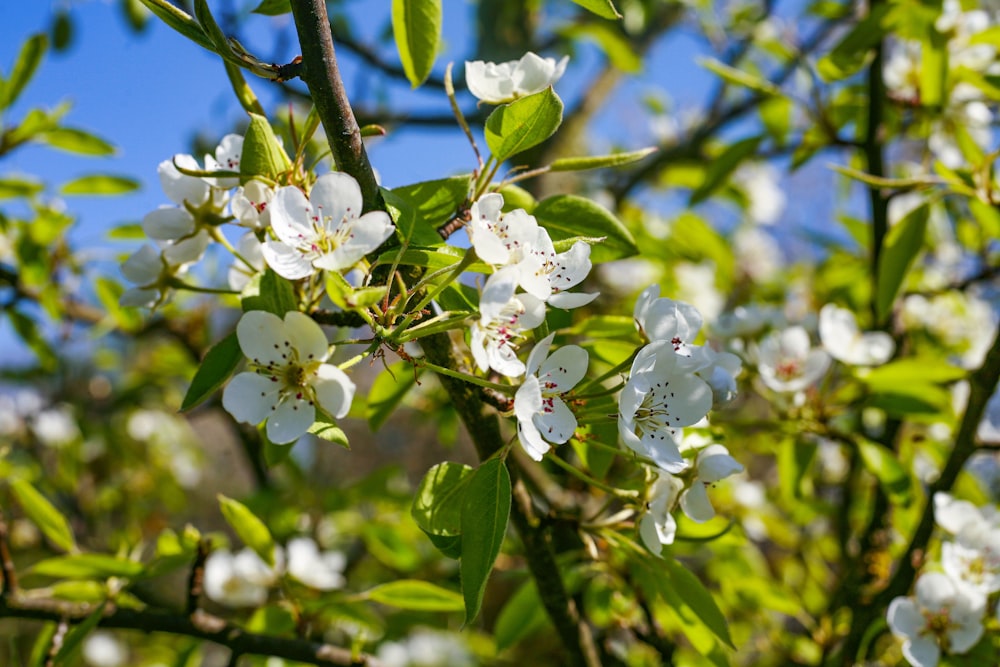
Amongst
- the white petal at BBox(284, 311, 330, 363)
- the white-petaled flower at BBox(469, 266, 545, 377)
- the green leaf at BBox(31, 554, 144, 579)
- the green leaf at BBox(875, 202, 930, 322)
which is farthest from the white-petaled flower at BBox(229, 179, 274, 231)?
the green leaf at BBox(875, 202, 930, 322)

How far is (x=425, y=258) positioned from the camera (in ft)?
2.19

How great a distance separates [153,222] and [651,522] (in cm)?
59

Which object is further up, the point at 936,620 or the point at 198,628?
the point at 198,628

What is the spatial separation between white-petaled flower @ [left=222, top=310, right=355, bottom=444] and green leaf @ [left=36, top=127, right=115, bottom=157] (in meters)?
1.05

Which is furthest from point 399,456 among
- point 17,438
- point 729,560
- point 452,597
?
point 452,597

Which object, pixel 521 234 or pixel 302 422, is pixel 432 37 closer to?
pixel 521 234

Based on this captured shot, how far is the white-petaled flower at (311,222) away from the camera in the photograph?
669 mm

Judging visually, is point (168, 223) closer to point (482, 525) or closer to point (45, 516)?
point (482, 525)

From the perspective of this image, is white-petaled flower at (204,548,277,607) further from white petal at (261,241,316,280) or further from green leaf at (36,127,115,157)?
white petal at (261,241,316,280)

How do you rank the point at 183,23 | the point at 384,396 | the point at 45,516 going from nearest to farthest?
the point at 183,23 < the point at 384,396 < the point at 45,516

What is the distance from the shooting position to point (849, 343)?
137 centimetres

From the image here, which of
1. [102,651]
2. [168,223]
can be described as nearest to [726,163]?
[168,223]

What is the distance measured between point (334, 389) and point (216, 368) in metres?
0.14

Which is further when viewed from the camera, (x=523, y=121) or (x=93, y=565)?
(x=93, y=565)
